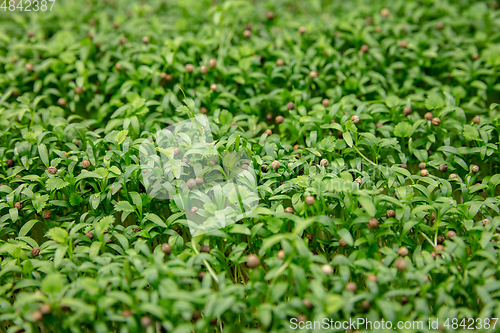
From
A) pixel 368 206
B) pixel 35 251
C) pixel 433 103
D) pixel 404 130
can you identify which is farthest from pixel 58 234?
pixel 433 103

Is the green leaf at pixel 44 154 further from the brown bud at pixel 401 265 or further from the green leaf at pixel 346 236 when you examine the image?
the brown bud at pixel 401 265

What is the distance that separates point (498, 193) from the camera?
7.50ft

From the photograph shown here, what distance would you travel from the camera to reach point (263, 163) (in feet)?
6.55

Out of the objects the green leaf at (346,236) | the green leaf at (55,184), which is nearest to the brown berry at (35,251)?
the green leaf at (55,184)

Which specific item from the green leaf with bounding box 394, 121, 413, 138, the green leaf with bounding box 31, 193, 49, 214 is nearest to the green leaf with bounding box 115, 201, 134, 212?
the green leaf with bounding box 31, 193, 49, 214

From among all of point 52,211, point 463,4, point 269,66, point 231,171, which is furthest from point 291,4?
point 52,211

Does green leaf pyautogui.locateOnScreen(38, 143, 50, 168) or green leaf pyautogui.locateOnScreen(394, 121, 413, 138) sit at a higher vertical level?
green leaf pyautogui.locateOnScreen(38, 143, 50, 168)

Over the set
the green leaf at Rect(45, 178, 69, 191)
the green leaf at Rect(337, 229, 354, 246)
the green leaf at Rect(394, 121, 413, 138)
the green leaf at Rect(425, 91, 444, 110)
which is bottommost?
the green leaf at Rect(337, 229, 354, 246)

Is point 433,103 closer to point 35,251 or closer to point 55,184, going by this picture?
point 55,184

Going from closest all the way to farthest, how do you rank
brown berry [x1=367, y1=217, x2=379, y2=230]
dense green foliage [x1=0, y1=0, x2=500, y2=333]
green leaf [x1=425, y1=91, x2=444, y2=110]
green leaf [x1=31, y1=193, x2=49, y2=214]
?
dense green foliage [x1=0, y1=0, x2=500, y2=333]
brown berry [x1=367, y1=217, x2=379, y2=230]
green leaf [x1=31, y1=193, x2=49, y2=214]
green leaf [x1=425, y1=91, x2=444, y2=110]

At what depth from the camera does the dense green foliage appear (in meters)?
1.49

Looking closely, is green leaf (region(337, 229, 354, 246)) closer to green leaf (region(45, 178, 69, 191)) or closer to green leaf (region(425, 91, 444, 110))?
green leaf (region(425, 91, 444, 110))

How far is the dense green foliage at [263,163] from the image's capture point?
1489mm

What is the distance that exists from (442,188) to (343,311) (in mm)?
878
